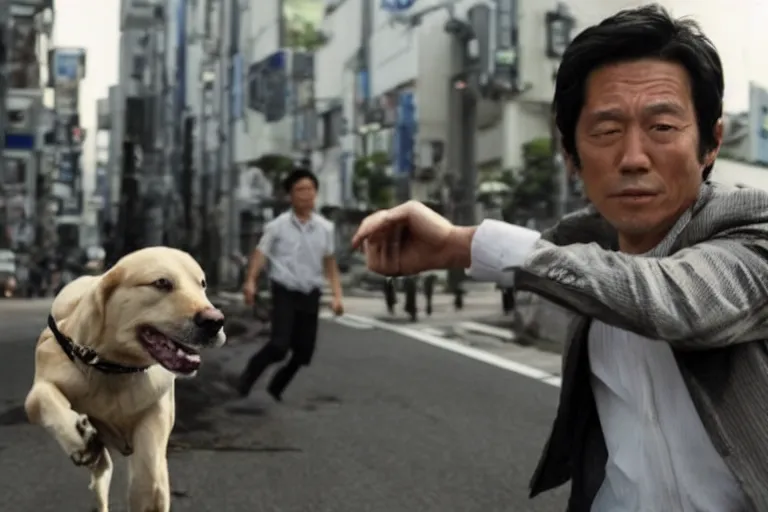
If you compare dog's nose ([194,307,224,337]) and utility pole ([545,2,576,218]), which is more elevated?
utility pole ([545,2,576,218])

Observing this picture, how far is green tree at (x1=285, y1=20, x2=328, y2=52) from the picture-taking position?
1905mm

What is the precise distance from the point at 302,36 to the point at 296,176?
247 millimetres

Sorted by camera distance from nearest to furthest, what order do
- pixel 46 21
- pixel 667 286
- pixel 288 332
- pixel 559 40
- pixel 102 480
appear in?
pixel 667 286
pixel 102 480
pixel 46 21
pixel 559 40
pixel 288 332

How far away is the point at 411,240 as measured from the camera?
588 mm

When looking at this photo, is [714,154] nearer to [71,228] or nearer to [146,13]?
[71,228]

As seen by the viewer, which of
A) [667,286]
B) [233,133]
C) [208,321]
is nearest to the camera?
[667,286]

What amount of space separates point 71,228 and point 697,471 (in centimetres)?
120

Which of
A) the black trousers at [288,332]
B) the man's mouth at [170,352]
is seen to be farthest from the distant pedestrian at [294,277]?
the man's mouth at [170,352]

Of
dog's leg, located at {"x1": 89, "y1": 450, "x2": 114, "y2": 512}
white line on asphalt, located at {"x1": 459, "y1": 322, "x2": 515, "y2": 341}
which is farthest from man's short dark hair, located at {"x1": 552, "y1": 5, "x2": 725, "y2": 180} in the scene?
white line on asphalt, located at {"x1": 459, "y1": 322, "x2": 515, "y2": 341}

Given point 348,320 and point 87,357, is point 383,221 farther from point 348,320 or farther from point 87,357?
point 348,320

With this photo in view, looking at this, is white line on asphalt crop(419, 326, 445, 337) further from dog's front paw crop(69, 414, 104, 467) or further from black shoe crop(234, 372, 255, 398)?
dog's front paw crop(69, 414, 104, 467)

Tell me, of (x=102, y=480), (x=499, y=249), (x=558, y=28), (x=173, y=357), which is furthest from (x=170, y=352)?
(x=558, y=28)

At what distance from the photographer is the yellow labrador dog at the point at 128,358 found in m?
1.06

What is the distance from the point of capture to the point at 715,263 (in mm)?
525
